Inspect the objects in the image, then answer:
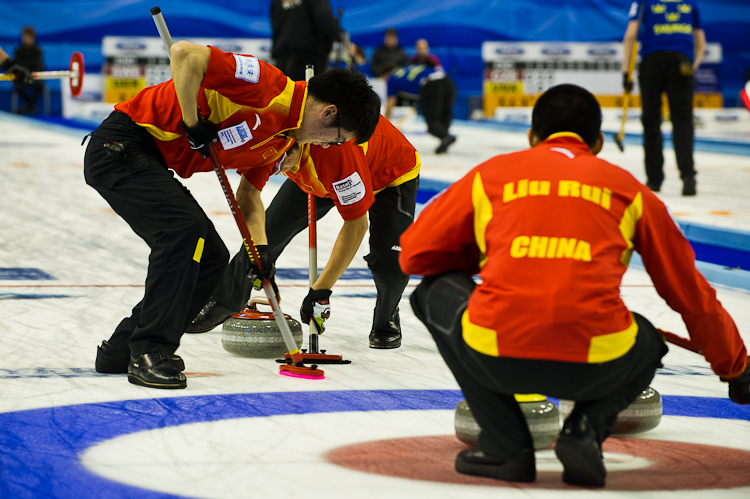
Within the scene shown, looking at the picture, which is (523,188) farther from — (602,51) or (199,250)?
(602,51)

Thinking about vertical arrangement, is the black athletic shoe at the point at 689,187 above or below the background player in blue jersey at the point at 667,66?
below

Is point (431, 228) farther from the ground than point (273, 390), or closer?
farther from the ground

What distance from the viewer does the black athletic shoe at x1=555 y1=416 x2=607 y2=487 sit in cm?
216

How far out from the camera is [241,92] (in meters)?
3.12

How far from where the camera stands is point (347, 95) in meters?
3.12

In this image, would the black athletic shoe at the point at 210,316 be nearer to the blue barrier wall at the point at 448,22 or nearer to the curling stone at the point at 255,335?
the curling stone at the point at 255,335

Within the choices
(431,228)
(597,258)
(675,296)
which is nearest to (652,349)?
(675,296)

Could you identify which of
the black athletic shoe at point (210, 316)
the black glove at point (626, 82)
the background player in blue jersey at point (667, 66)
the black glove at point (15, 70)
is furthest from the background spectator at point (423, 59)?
the black athletic shoe at point (210, 316)

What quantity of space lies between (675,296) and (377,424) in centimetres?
95

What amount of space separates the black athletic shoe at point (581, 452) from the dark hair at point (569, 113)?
0.65m

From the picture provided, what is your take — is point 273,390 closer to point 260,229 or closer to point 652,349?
point 260,229

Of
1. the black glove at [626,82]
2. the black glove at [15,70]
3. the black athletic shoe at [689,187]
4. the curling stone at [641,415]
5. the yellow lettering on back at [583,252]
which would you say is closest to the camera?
the yellow lettering on back at [583,252]

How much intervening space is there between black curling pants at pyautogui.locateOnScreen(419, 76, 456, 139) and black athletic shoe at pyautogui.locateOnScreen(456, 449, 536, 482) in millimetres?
9242

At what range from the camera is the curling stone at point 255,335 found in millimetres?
3539
